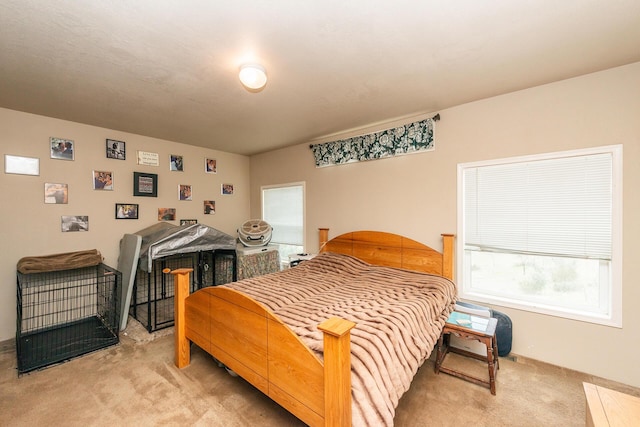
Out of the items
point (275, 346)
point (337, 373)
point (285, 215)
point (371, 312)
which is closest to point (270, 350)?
point (275, 346)

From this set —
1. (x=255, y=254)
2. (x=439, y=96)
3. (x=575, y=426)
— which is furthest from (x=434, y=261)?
(x=255, y=254)

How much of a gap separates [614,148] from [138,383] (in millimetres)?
4108

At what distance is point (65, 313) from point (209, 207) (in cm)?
212

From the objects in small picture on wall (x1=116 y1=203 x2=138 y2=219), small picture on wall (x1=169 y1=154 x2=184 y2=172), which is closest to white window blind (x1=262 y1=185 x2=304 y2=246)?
small picture on wall (x1=169 y1=154 x2=184 y2=172)

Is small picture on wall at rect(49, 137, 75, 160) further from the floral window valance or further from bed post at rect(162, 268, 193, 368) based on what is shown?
the floral window valance

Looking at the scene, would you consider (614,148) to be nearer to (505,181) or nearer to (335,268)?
(505,181)

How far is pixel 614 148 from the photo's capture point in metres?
2.00

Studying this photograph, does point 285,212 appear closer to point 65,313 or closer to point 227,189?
point 227,189

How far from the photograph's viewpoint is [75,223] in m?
3.06

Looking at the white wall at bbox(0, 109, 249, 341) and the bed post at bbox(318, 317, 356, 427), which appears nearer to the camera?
the bed post at bbox(318, 317, 356, 427)

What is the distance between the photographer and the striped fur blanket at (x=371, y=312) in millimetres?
1270

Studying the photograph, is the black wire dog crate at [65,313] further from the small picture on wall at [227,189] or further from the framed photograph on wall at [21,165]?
the small picture on wall at [227,189]

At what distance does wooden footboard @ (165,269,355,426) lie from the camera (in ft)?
3.77

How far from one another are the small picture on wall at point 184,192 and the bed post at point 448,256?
365 cm
